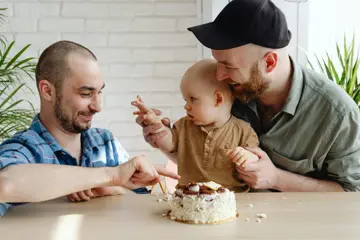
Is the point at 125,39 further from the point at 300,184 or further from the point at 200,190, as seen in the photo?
the point at 200,190

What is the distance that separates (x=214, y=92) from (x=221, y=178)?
0.35m

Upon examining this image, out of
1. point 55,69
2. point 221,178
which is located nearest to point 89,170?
point 55,69

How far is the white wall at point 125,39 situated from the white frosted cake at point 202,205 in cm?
228

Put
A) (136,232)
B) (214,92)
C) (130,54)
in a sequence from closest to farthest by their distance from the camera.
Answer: (136,232) → (214,92) → (130,54)

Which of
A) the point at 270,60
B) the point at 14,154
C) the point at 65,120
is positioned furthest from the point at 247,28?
the point at 14,154

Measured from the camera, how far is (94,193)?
196 cm

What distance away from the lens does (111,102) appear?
12.9ft

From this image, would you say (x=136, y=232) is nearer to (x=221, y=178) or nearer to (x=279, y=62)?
(x=221, y=178)

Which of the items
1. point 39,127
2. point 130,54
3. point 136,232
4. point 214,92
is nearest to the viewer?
point 136,232

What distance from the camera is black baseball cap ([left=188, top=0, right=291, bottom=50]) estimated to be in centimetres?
212

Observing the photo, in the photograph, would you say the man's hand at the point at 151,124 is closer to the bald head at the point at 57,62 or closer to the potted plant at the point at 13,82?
the bald head at the point at 57,62

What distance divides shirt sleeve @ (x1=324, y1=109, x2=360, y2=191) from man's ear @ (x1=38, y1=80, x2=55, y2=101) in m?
1.10

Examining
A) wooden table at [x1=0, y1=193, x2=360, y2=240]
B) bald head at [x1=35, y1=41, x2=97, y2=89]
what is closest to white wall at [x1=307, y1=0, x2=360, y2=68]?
wooden table at [x1=0, y1=193, x2=360, y2=240]

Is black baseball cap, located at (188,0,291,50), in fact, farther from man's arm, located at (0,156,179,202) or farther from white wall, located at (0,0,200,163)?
white wall, located at (0,0,200,163)
